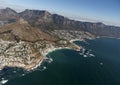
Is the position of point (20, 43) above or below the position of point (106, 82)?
above

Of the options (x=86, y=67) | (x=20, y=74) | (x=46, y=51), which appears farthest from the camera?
(x=46, y=51)

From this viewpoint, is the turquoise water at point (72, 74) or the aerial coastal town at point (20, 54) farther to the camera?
the aerial coastal town at point (20, 54)

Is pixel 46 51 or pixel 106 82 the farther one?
pixel 46 51

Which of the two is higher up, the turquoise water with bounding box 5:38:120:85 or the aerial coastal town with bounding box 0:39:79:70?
the aerial coastal town with bounding box 0:39:79:70

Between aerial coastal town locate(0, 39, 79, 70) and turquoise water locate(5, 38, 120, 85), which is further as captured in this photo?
aerial coastal town locate(0, 39, 79, 70)

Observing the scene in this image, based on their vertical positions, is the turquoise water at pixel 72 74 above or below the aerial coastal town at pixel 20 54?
below

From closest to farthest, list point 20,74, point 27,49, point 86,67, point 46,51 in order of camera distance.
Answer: point 20,74 → point 86,67 → point 27,49 → point 46,51

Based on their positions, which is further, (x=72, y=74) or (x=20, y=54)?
(x=20, y=54)

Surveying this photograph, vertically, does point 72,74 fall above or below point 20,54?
below

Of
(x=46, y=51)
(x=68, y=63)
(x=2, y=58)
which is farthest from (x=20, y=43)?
(x=68, y=63)

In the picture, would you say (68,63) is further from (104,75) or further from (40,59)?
(104,75)
